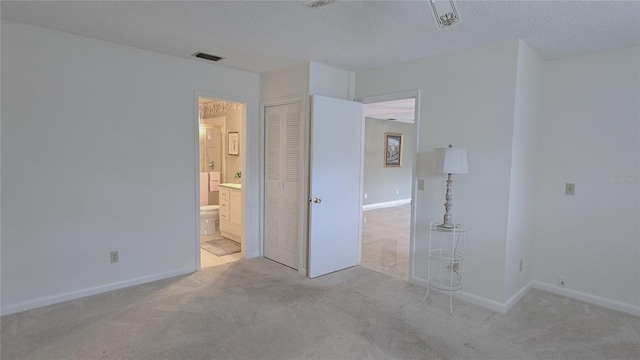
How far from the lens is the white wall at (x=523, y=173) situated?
303cm

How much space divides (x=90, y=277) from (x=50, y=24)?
220cm

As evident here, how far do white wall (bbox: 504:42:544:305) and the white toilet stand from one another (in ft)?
13.9

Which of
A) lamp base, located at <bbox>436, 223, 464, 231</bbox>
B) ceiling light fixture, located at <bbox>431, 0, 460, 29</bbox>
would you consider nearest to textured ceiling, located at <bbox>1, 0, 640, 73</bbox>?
ceiling light fixture, located at <bbox>431, 0, 460, 29</bbox>

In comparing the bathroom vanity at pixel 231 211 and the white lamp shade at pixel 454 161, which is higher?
the white lamp shade at pixel 454 161

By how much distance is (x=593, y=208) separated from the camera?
10.7 ft

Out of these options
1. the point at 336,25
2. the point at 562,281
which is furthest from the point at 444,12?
the point at 562,281

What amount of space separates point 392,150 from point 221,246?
538cm

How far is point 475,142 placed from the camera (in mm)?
3189

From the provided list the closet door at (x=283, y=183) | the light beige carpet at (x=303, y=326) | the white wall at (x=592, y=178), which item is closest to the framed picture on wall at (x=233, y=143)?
the closet door at (x=283, y=183)

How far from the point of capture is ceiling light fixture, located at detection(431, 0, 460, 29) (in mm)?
1778

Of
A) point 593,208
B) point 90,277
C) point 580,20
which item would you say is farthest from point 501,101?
point 90,277

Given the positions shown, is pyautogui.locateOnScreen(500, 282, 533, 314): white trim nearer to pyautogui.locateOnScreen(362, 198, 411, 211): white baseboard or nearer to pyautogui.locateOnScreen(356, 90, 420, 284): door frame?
pyautogui.locateOnScreen(356, 90, 420, 284): door frame

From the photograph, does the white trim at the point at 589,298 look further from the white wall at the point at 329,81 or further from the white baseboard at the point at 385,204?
the white baseboard at the point at 385,204

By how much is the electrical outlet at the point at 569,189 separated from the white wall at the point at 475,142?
90 centimetres
